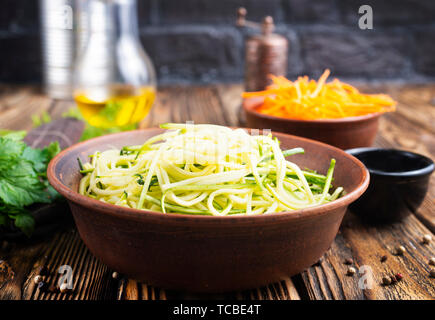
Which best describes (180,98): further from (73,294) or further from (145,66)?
(73,294)

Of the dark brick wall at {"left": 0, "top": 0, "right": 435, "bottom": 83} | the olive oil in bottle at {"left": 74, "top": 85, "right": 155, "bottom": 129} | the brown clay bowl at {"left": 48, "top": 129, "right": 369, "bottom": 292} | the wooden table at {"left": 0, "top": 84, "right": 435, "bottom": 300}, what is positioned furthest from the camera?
the dark brick wall at {"left": 0, "top": 0, "right": 435, "bottom": 83}

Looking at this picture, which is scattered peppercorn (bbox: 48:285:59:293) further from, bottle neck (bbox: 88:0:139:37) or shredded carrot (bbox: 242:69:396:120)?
bottle neck (bbox: 88:0:139:37)

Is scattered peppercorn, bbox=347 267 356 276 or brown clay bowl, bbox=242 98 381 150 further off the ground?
brown clay bowl, bbox=242 98 381 150

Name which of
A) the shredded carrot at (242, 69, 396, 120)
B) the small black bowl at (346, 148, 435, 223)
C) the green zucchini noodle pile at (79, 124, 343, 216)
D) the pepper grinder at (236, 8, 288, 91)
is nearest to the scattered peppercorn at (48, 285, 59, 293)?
the green zucchini noodle pile at (79, 124, 343, 216)

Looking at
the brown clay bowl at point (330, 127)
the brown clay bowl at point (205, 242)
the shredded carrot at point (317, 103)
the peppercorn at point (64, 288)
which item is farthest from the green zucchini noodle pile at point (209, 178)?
the shredded carrot at point (317, 103)

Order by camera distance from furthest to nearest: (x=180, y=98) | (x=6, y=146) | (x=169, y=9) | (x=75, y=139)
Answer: (x=169, y=9), (x=180, y=98), (x=75, y=139), (x=6, y=146)
